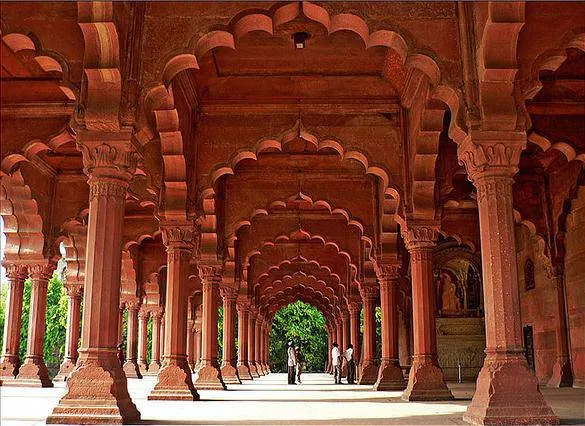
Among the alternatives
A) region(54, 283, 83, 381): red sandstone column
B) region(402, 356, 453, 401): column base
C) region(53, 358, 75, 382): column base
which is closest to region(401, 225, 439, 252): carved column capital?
region(402, 356, 453, 401): column base

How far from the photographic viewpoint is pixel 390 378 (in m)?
15.5

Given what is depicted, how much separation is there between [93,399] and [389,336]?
31.5 ft

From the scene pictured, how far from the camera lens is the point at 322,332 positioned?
59.8 metres

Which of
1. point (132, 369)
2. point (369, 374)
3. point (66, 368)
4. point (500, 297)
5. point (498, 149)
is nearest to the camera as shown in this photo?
point (500, 297)

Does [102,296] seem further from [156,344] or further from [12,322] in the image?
[156,344]

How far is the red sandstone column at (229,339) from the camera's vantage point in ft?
64.6

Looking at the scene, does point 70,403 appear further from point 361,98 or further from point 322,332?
point 322,332

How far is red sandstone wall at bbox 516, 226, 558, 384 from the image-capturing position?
17.0 meters

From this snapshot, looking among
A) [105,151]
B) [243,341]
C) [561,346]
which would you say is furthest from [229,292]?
[105,151]

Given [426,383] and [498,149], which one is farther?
[426,383]

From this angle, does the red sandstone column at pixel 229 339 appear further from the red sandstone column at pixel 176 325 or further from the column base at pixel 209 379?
the red sandstone column at pixel 176 325

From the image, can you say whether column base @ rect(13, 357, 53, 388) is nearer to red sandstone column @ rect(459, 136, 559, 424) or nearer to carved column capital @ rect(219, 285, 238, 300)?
carved column capital @ rect(219, 285, 238, 300)

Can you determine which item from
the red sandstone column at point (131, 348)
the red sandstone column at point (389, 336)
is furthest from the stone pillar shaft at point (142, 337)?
the red sandstone column at point (389, 336)

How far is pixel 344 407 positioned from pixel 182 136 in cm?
536
